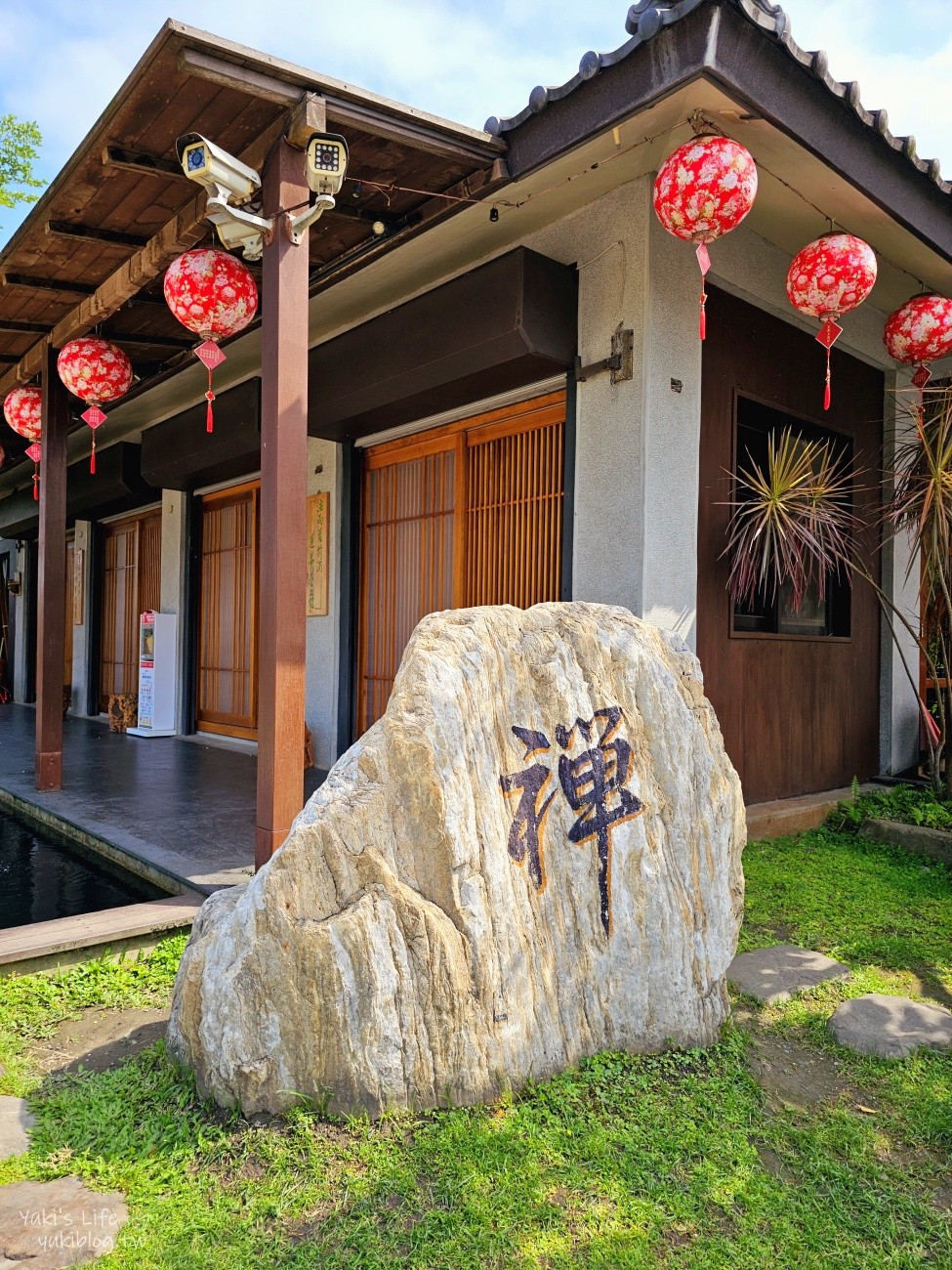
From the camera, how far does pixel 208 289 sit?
4.25 metres

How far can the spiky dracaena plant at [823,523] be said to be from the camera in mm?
5027

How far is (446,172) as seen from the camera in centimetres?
433

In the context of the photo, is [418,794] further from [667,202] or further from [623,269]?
[623,269]

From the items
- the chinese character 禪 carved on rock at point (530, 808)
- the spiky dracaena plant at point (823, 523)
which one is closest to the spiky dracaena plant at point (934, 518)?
the spiky dracaena plant at point (823, 523)

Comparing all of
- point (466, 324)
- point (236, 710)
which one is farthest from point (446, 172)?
point (236, 710)

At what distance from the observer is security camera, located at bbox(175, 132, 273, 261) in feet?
11.2

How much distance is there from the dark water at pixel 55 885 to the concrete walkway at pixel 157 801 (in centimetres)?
11

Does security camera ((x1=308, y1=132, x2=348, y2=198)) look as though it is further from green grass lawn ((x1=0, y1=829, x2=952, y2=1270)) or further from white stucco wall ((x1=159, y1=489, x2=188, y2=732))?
white stucco wall ((x1=159, y1=489, x2=188, y2=732))

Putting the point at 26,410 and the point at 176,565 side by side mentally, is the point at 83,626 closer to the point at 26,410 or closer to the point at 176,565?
the point at 176,565

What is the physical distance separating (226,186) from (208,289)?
78 centimetres

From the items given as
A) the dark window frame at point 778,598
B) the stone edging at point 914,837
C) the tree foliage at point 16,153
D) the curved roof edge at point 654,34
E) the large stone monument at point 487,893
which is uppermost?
the tree foliage at point 16,153

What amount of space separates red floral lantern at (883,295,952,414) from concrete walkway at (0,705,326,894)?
4.73 m

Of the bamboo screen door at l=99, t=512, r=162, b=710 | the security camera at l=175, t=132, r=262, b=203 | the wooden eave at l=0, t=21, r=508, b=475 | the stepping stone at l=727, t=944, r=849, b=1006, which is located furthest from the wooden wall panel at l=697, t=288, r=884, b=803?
the bamboo screen door at l=99, t=512, r=162, b=710

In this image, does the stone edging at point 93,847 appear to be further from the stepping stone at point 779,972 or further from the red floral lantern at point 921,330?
the red floral lantern at point 921,330
